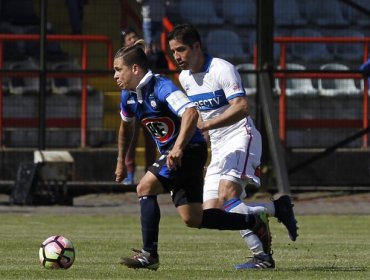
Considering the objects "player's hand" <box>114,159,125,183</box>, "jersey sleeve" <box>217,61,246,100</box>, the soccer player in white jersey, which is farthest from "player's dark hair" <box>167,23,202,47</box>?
"player's hand" <box>114,159,125,183</box>

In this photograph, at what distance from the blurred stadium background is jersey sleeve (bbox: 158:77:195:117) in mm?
9018

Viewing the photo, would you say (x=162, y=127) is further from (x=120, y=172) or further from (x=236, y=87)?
(x=236, y=87)

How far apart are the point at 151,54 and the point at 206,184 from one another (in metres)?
8.42

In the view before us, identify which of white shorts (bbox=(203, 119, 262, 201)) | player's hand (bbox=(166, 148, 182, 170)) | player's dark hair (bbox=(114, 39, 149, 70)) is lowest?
white shorts (bbox=(203, 119, 262, 201))

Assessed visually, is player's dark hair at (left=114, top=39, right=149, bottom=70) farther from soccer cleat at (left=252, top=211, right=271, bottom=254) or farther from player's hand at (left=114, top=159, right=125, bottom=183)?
soccer cleat at (left=252, top=211, right=271, bottom=254)

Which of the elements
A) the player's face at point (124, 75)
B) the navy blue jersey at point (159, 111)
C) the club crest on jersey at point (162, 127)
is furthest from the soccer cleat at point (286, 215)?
the player's face at point (124, 75)

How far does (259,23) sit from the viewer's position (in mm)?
19047

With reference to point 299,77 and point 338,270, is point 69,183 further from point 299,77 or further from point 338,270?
point 338,270

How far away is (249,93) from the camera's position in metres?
20.3

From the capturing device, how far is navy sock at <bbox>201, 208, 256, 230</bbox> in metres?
9.25

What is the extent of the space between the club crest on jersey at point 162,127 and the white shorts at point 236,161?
1.23 meters

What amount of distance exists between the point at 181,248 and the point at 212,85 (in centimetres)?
222

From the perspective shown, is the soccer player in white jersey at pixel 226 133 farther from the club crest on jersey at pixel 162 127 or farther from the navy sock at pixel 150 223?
the navy sock at pixel 150 223

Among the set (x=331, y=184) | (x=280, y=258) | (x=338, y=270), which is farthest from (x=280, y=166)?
(x=338, y=270)
